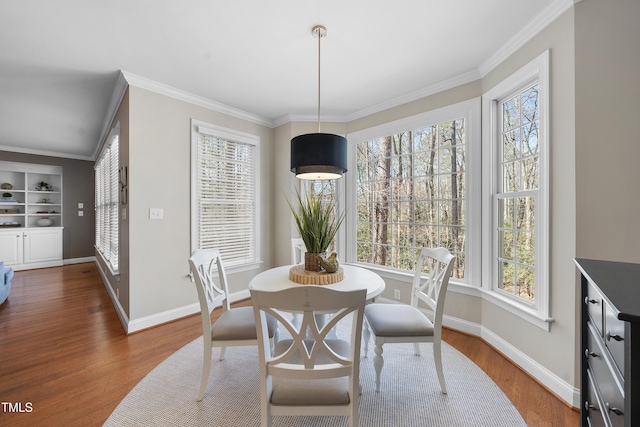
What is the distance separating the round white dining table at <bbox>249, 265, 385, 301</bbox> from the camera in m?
1.82

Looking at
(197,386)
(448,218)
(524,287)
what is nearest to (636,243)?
(524,287)

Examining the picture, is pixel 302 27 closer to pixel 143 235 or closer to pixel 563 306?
pixel 143 235

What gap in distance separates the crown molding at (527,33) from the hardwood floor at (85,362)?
101 inches

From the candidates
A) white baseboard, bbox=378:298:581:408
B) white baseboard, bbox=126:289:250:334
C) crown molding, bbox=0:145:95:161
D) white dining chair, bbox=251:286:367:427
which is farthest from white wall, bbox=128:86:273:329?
crown molding, bbox=0:145:95:161

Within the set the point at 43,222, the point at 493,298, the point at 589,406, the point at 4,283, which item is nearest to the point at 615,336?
the point at 589,406

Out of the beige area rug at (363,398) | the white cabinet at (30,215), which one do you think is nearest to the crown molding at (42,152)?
the white cabinet at (30,215)

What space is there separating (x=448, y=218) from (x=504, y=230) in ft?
1.87

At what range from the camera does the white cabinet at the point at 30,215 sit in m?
5.64

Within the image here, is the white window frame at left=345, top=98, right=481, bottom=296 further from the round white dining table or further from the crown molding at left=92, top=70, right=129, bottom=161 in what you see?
the crown molding at left=92, top=70, right=129, bottom=161

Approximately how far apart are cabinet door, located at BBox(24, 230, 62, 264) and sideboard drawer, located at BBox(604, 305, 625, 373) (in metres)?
8.67

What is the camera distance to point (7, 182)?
233 inches

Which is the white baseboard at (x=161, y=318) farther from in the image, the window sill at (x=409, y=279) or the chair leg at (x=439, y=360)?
the chair leg at (x=439, y=360)

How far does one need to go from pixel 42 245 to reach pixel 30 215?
74cm

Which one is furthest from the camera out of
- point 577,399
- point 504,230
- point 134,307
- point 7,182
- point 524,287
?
point 7,182
